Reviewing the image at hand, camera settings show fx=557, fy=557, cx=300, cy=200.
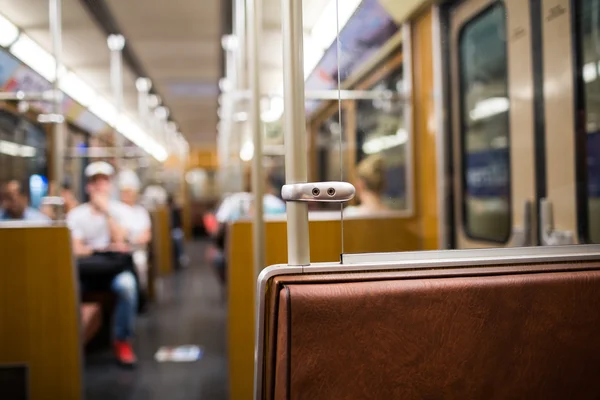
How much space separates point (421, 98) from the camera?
3314 mm

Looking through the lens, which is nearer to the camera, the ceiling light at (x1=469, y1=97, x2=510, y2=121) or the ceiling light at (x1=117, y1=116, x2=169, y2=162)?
the ceiling light at (x1=469, y1=97, x2=510, y2=121)

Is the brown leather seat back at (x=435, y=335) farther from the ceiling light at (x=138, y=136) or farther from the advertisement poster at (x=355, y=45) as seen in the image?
the ceiling light at (x=138, y=136)

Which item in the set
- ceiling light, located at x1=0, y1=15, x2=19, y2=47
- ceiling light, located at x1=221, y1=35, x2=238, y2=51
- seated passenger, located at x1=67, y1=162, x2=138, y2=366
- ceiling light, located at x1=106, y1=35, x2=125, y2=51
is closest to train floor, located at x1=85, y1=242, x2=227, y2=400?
seated passenger, located at x1=67, y1=162, x2=138, y2=366

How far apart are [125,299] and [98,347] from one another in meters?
0.61

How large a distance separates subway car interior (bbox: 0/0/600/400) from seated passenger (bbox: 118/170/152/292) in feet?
0.12

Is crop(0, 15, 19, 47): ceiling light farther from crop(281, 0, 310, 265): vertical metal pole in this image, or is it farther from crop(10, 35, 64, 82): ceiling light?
crop(281, 0, 310, 265): vertical metal pole

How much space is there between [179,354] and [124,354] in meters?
0.41

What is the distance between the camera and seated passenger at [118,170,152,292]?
5.34 metres

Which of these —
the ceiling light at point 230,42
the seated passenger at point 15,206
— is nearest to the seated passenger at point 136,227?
the ceiling light at point 230,42

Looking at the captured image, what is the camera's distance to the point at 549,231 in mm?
2107

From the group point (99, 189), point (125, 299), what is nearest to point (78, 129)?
point (99, 189)

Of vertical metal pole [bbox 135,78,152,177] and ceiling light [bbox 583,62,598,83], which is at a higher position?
vertical metal pole [bbox 135,78,152,177]

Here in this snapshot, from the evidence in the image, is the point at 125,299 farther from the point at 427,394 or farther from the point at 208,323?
the point at 427,394

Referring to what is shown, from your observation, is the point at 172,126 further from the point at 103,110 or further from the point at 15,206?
the point at 15,206
